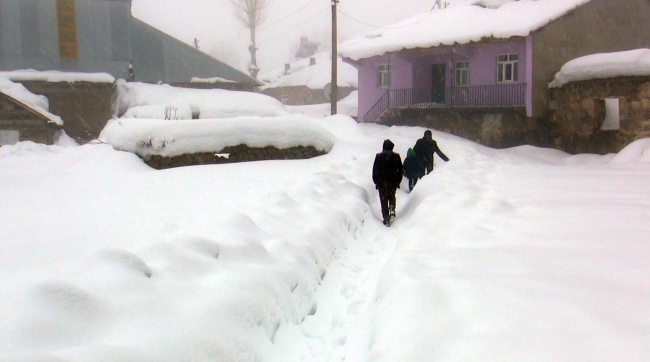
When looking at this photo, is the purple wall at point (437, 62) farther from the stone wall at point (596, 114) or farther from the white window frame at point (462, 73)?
the stone wall at point (596, 114)

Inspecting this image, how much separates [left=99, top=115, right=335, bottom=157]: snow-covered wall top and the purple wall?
1174 cm

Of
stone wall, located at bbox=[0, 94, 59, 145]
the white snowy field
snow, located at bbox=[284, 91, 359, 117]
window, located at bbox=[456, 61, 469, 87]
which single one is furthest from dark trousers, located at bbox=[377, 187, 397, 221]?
snow, located at bbox=[284, 91, 359, 117]

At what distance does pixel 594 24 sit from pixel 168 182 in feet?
65.4

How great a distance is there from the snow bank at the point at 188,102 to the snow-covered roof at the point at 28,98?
3102 mm

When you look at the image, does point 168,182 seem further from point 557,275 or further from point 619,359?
point 619,359

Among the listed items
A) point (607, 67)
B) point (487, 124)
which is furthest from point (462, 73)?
point (607, 67)

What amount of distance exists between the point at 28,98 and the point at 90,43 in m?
4.84

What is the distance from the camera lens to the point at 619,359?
103 inches

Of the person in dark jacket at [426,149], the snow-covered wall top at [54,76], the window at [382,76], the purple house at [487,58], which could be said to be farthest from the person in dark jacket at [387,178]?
the snow-covered wall top at [54,76]

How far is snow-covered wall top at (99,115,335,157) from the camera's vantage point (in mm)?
12281

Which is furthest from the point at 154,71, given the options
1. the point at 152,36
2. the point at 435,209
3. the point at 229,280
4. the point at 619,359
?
the point at 619,359

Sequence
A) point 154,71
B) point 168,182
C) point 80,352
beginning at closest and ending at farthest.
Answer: point 80,352 → point 168,182 → point 154,71

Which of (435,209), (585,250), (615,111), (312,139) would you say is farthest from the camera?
(615,111)

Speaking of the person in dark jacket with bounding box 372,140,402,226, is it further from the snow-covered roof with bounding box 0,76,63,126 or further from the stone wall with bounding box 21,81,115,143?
the stone wall with bounding box 21,81,115,143
